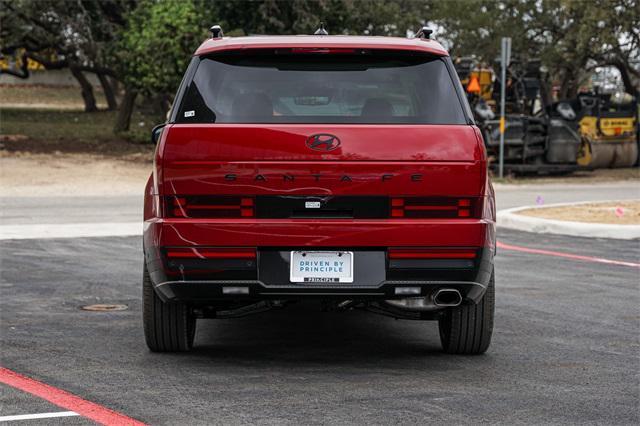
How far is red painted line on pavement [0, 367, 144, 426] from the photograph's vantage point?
232 inches

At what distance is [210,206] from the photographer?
689cm

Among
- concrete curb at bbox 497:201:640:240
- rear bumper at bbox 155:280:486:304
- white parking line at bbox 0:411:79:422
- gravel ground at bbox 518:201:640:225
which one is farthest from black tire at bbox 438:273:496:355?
gravel ground at bbox 518:201:640:225

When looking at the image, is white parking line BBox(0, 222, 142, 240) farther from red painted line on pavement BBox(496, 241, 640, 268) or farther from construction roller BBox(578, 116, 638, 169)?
construction roller BBox(578, 116, 638, 169)

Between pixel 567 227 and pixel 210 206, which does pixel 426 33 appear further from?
pixel 567 227

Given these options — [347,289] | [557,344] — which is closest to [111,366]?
[347,289]

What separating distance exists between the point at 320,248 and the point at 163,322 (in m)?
1.28

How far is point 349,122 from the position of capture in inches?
277

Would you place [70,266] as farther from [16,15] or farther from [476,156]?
[16,15]

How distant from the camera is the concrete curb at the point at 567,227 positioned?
631 inches

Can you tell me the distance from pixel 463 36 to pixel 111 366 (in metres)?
45.4

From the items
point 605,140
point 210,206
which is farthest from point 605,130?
point 210,206

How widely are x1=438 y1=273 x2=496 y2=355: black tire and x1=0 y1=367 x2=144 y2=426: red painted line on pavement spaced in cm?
237

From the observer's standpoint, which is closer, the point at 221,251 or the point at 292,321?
the point at 221,251

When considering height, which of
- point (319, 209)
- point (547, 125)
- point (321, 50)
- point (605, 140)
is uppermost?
point (321, 50)
